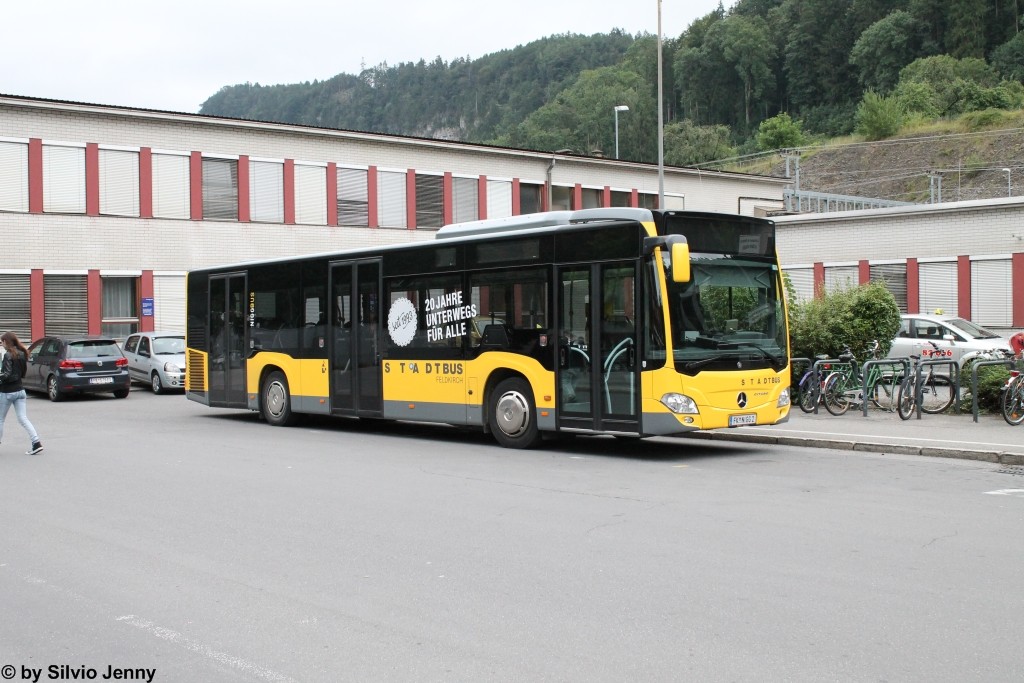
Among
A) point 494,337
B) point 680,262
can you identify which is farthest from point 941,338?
point 680,262

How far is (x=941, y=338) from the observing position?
26.3m

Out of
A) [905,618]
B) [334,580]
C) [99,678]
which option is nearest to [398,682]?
[99,678]

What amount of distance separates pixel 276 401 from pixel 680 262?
378 inches

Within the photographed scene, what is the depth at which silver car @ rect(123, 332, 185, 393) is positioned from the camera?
29125 mm

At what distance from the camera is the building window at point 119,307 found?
3475cm

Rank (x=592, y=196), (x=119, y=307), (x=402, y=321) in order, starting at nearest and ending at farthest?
(x=402, y=321) → (x=119, y=307) → (x=592, y=196)

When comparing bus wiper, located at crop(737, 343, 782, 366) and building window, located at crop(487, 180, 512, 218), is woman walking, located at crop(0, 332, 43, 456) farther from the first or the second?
building window, located at crop(487, 180, 512, 218)

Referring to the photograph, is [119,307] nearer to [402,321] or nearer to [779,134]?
[402,321]

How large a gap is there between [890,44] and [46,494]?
371ft

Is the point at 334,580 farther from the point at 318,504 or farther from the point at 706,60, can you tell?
the point at 706,60

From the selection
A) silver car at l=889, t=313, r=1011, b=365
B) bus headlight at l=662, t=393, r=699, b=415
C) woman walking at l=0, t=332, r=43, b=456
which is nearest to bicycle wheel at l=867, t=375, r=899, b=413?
bus headlight at l=662, t=393, r=699, b=415

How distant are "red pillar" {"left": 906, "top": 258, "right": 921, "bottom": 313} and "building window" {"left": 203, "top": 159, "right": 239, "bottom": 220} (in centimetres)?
2250

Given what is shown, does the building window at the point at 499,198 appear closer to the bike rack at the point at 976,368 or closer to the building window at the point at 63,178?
the building window at the point at 63,178

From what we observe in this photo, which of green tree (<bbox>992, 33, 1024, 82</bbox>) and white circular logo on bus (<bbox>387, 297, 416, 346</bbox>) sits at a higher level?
green tree (<bbox>992, 33, 1024, 82</bbox>)
